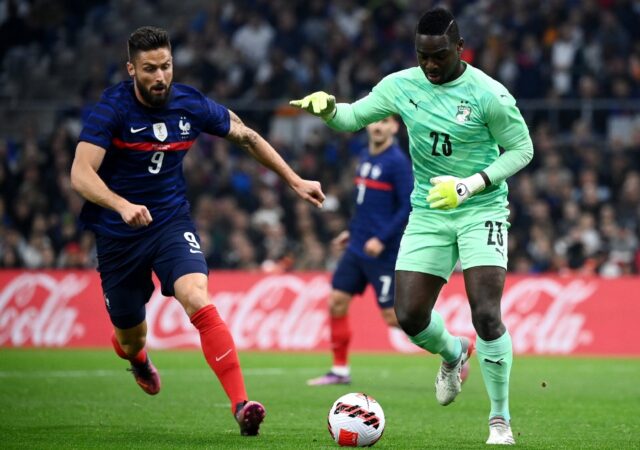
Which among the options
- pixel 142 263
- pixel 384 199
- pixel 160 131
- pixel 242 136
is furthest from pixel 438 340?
pixel 384 199

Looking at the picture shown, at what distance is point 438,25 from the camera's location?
8055 millimetres

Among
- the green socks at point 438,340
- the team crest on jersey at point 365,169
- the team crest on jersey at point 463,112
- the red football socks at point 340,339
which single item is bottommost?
the red football socks at point 340,339

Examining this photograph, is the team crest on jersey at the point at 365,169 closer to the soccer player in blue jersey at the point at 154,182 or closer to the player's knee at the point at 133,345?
the player's knee at the point at 133,345

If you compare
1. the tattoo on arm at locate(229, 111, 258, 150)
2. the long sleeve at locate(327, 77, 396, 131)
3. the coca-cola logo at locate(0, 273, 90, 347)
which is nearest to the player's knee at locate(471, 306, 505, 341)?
the long sleeve at locate(327, 77, 396, 131)

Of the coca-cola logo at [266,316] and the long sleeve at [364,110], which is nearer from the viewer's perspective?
the long sleeve at [364,110]

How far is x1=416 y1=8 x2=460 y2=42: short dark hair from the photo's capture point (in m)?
8.05

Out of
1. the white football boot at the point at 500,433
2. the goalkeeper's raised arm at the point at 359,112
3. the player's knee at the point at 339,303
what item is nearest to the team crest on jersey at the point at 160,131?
the goalkeeper's raised arm at the point at 359,112

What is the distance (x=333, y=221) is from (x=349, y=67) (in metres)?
4.26

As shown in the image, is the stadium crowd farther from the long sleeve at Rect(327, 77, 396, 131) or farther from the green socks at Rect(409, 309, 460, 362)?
the long sleeve at Rect(327, 77, 396, 131)

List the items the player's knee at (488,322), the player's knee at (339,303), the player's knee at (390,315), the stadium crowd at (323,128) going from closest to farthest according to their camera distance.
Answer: the player's knee at (488,322), the player's knee at (390,315), the player's knee at (339,303), the stadium crowd at (323,128)

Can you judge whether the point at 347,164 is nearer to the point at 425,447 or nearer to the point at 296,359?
the point at 296,359

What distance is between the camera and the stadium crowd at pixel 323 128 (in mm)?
20625

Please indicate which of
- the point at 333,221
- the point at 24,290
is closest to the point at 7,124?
the point at 24,290

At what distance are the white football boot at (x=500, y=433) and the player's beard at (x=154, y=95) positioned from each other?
323 cm
